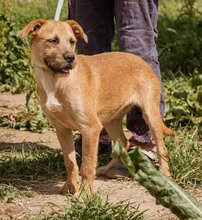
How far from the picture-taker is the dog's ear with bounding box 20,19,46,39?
4629 mm

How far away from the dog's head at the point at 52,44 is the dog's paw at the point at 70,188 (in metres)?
0.85

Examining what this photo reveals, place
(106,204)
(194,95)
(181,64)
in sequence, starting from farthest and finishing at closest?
(181,64)
(194,95)
(106,204)

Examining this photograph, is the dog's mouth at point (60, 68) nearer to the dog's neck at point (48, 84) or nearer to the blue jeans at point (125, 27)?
the dog's neck at point (48, 84)

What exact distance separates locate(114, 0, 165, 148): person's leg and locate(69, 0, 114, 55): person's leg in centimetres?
18

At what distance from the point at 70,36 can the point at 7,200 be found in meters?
1.23

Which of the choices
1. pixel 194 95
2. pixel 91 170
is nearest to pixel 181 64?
pixel 194 95

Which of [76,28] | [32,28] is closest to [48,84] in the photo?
[32,28]

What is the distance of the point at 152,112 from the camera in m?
5.17

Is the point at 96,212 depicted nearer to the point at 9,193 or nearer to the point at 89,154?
the point at 89,154

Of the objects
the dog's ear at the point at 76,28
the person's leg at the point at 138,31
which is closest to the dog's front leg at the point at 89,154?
the dog's ear at the point at 76,28

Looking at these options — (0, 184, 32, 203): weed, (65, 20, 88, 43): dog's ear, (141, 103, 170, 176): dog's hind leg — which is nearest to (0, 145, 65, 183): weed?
(0, 184, 32, 203): weed

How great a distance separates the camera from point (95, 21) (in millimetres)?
5520

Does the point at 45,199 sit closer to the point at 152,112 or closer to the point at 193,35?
the point at 152,112

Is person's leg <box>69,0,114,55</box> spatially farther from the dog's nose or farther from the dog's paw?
the dog's paw
